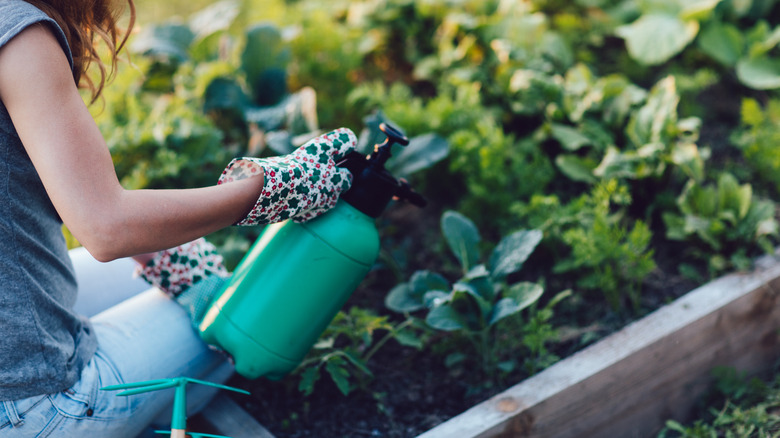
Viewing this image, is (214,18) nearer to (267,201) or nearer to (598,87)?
(598,87)

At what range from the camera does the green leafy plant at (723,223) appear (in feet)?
6.39

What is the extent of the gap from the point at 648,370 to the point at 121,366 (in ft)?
4.35

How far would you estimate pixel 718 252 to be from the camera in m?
2.03

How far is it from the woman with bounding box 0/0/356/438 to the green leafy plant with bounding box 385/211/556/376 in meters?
0.48

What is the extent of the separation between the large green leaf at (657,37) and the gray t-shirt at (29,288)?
2.21m

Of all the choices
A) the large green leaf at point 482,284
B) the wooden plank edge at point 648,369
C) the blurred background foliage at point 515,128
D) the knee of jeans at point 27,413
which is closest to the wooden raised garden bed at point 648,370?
the wooden plank edge at point 648,369

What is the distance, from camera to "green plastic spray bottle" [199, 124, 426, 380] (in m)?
1.38

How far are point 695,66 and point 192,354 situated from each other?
8.40ft

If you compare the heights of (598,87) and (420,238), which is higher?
(598,87)

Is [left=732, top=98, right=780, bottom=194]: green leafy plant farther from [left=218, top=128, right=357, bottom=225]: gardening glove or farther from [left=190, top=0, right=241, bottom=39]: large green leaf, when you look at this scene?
[left=190, top=0, right=241, bottom=39]: large green leaf

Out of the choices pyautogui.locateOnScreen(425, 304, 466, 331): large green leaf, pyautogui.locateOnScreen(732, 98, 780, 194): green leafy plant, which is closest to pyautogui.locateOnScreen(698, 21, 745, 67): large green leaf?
pyautogui.locateOnScreen(732, 98, 780, 194): green leafy plant

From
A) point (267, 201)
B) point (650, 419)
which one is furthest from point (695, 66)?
point (267, 201)

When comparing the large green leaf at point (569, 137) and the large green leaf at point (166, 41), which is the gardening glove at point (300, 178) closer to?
the large green leaf at point (569, 137)

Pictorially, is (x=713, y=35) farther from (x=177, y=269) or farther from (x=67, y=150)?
(x=67, y=150)
